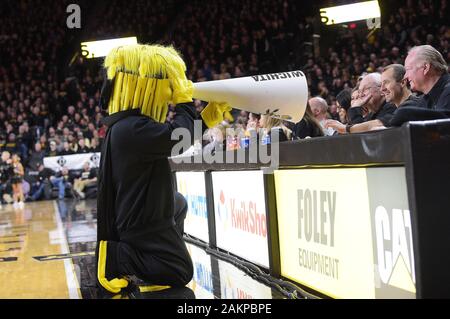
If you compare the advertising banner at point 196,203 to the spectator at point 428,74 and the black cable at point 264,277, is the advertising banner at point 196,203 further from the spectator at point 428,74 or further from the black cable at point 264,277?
the spectator at point 428,74

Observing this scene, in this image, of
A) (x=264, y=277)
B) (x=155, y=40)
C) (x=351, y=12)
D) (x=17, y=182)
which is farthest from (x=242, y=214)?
(x=155, y=40)

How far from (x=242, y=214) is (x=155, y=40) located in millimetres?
19036

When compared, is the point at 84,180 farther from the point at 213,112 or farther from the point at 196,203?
the point at 213,112

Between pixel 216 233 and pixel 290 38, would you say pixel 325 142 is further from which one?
pixel 290 38

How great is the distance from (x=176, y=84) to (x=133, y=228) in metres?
0.94

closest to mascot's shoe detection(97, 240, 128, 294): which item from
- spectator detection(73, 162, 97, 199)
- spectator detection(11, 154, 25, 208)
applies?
spectator detection(73, 162, 97, 199)

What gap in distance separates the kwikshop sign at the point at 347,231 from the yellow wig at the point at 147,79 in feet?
2.93

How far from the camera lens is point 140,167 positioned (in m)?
3.80

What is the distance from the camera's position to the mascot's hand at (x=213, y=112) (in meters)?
3.74

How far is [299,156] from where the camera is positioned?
142 inches

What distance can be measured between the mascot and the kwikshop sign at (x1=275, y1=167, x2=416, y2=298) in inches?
27.1

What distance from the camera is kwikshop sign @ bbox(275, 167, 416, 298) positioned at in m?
2.70

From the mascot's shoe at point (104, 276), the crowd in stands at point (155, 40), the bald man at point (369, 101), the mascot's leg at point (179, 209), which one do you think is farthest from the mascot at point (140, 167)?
the crowd in stands at point (155, 40)
